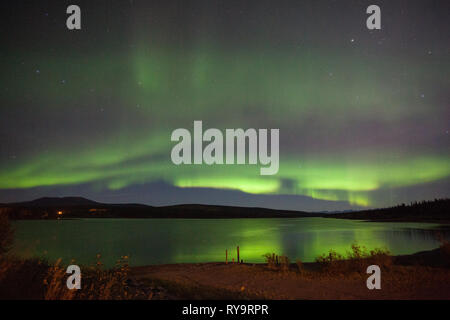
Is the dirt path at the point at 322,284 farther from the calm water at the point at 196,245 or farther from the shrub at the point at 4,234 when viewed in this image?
the calm water at the point at 196,245

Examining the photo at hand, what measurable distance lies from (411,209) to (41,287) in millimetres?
216922

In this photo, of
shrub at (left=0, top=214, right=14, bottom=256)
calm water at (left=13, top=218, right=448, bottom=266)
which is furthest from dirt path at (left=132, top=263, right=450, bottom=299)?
calm water at (left=13, top=218, right=448, bottom=266)

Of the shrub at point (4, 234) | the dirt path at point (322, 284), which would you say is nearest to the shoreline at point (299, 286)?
the dirt path at point (322, 284)

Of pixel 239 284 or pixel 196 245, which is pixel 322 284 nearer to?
pixel 239 284

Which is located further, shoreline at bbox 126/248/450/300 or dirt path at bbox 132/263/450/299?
dirt path at bbox 132/263/450/299

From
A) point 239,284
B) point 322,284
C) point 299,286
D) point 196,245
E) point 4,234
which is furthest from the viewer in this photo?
point 196,245

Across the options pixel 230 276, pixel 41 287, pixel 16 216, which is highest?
pixel 16 216

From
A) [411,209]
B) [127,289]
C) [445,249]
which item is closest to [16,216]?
[127,289]

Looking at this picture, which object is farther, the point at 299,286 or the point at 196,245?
the point at 196,245

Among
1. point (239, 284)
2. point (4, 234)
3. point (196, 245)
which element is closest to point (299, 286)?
point (239, 284)

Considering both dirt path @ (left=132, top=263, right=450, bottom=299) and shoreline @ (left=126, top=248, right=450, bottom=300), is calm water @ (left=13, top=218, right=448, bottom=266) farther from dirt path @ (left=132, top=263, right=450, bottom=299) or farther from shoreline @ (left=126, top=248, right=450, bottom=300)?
dirt path @ (left=132, top=263, right=450, bottom=299)

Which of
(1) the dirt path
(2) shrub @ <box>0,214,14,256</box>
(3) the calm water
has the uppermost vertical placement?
(2) shrub @ <box>0,214,14,256</box>
